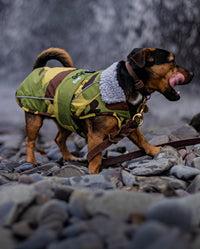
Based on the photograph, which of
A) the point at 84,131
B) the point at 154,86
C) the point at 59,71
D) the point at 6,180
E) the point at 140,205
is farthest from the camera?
the point at 59,71

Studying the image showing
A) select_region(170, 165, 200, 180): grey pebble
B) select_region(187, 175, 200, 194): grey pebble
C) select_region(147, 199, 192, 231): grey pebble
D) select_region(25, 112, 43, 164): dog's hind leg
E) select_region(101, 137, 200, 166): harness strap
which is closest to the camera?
select_region(147, 199, 192, 231): grey pebble

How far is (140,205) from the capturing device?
Answer: 1.19 m

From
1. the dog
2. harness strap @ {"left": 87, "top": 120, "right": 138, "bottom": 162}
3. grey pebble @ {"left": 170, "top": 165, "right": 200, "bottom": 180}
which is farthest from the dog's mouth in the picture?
grey pebble @ {"left": 170, "top": 165, "right": 200, "bottom": 180}

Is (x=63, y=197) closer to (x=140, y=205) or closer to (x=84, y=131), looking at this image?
(x=140, y=205)

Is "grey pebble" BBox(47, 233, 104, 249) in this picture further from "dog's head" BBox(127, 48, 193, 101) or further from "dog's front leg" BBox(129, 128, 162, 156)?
"dog's front leg" BBox(129, 128, 162, 156)

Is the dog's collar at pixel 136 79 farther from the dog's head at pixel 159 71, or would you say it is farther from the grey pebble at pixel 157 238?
the grey pebble at pixel 157 238

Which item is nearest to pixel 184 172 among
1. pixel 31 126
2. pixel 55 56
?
pixel 31 126

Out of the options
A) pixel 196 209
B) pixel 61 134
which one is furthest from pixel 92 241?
pixel 61 134

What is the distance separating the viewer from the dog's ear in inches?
96.1

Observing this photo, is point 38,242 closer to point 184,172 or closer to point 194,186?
point 194,186

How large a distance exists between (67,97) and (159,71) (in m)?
1.03

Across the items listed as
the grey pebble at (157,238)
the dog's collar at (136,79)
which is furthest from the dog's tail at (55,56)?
the grey pebble at (157,238)

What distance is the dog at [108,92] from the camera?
8.33ft

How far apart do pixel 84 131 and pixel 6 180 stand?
106 centimetres
